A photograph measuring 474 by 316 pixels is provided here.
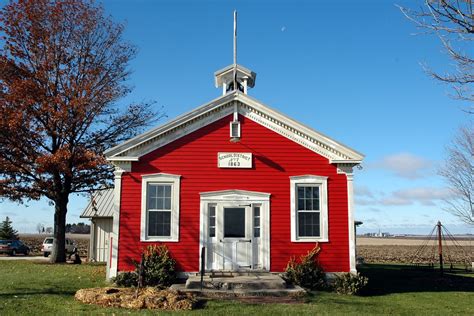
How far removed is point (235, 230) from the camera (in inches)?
688

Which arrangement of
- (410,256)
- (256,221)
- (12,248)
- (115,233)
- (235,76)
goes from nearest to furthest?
(115,233) < (256,221) < (235,76) < (12,248) < (410,256)

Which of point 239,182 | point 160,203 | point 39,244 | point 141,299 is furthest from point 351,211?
point 39,244

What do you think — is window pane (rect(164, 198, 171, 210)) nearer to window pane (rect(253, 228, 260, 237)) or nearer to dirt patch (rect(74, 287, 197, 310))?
window pane (rect(253, 228, 260, 237))

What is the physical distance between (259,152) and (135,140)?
444 centimetres

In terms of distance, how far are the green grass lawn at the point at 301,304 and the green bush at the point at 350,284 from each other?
1.23ft

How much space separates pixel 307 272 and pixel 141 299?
6.03 meters

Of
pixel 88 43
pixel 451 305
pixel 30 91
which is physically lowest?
pixel 451 305

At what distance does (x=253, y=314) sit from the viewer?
40.0 ft

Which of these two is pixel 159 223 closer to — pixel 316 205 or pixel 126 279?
pixel 126 279

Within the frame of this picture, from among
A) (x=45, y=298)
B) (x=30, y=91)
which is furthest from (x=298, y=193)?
(x=30, y=91)

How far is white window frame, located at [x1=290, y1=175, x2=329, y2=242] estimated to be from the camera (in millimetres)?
17500

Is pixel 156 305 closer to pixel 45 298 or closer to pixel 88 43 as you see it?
pixel 45 298

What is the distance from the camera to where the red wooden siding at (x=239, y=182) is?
1708 centimetres

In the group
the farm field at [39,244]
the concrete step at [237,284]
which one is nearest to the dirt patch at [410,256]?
the concrete step at [237,284]
